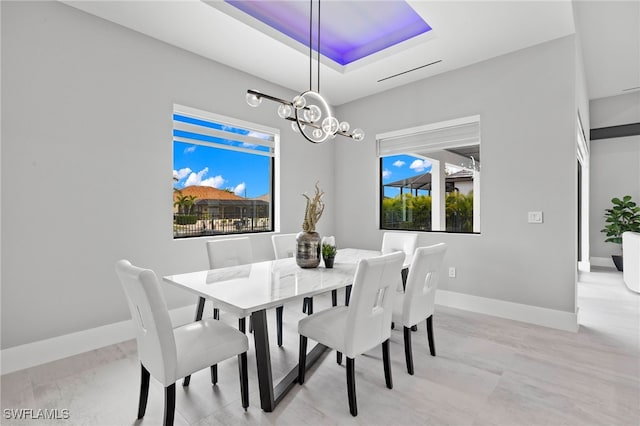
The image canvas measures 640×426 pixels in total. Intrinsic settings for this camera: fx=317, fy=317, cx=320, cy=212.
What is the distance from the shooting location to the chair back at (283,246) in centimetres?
318

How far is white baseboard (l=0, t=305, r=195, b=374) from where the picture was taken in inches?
89.0

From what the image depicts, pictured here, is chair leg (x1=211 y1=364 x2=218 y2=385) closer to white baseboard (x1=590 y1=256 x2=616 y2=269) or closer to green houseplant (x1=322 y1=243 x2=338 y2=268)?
green houseplant (x1=322 y1=243 x2=338 y2=268)

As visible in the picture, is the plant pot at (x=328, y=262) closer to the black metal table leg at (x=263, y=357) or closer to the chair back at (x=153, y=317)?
the black metal table leg at (x=263, y=357)

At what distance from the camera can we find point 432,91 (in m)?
3.87

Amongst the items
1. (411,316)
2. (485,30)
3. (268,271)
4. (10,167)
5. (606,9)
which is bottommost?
(411,316)

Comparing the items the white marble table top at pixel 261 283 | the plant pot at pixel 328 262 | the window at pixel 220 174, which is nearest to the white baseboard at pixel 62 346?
the window at pixel 220 174

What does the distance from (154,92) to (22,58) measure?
912 mm

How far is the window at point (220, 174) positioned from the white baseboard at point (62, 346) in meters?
0.99

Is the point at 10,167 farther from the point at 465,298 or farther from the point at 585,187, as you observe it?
the point at 585,187

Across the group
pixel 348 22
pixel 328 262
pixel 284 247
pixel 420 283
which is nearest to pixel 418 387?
pixel 420 283

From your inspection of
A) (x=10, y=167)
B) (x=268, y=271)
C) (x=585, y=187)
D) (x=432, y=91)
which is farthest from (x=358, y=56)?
(x=585, y=187)

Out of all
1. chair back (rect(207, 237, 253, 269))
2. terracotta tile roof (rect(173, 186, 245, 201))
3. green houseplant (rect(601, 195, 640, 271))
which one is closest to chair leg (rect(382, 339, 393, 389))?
chair back (rect(207, 237, 253, 269))

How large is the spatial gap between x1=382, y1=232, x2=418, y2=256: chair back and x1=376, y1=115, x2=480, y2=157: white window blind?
51.2 inches

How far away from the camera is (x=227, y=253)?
9.05 feet
